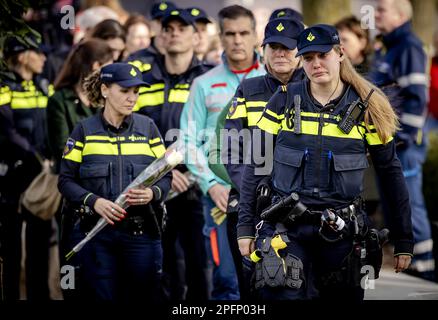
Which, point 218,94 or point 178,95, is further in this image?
point 178,95

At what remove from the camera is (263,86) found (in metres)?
7.13

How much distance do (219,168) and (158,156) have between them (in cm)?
44

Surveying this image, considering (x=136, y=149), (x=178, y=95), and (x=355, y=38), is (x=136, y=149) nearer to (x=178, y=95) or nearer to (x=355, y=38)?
(x=178, y=95)

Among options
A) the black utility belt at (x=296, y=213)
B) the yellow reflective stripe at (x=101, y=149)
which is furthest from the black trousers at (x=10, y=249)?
the black utility belt at (x=296, y=213)

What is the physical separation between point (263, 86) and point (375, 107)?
3.76 ft

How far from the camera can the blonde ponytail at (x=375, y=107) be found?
616cm

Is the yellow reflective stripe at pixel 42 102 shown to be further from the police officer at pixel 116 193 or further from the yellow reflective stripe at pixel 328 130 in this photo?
the yellow reflective stripe at pixel 328 130

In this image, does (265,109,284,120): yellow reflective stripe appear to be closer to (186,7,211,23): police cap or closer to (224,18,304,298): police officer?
(224,18,304,298): police officer

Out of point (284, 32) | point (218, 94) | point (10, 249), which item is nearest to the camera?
point (284, 32)

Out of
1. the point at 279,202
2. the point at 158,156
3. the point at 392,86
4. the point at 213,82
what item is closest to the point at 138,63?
the point at 213,82

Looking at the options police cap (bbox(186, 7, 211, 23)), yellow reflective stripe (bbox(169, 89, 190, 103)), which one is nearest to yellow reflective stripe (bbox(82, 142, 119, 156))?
yellow reflective stripe (bbox(169, 89, 190, 103))

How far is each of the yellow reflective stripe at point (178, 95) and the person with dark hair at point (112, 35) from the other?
1.02 m

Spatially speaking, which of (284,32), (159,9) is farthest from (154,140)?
(159,9)

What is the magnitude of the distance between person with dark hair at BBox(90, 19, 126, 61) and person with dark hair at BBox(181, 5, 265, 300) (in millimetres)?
1521
